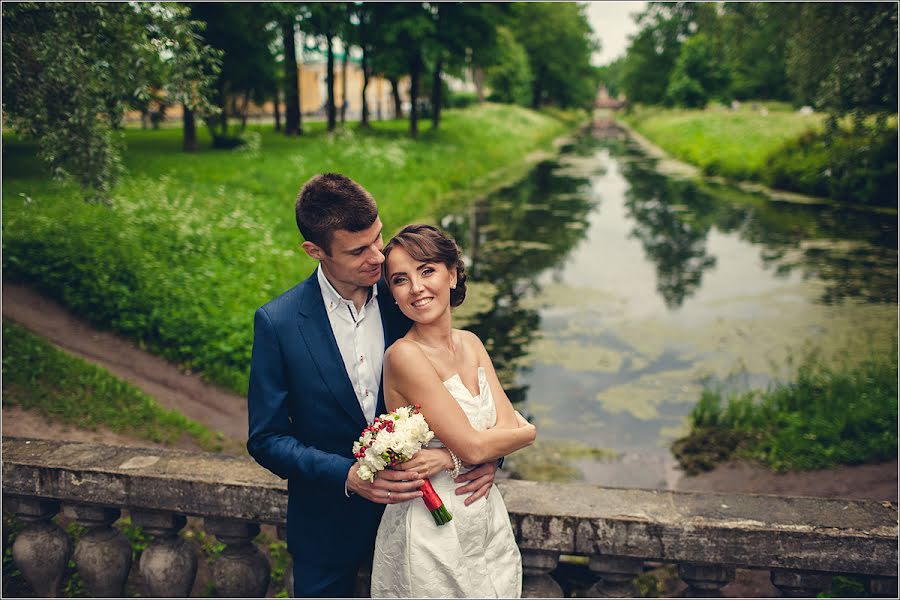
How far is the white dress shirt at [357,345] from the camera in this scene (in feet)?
8.13

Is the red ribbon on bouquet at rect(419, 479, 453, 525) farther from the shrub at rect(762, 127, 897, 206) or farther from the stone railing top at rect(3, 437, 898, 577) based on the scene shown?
the shrub at rect(762, 127, 897, 206)

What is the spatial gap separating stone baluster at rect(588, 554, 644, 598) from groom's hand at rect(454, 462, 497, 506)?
0.78m

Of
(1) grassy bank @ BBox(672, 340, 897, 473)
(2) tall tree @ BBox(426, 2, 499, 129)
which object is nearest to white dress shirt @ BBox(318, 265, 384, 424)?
(1) grassy bank @ BBox(672, 340, 897, 473)

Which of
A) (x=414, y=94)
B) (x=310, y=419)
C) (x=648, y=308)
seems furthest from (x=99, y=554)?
(x=414, y=94)

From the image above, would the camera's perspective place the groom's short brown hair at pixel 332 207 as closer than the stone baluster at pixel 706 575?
Yes

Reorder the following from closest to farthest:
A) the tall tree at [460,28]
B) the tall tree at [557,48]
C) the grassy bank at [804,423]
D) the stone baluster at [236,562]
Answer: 1. the stone baluster at [236,562]
2. the grassy bank at [804,423]
3. the tall tree at [460,28]
4. the tall tree at [557,48]

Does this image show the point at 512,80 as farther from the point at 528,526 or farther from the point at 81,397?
the point at 528,526

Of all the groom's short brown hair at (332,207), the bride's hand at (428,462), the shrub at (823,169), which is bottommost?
the bride's hand at (428,462)

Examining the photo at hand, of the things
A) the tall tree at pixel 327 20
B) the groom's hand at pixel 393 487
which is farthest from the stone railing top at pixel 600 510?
the tall tree at pixel 327 20

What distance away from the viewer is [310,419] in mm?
2457

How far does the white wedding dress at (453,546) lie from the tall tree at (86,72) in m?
5.35

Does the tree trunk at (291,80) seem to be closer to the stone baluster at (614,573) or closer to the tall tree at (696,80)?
the stone baluster at (614,573)

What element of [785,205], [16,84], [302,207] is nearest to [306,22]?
[785,205]

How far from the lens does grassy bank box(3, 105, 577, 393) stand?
8.72 m
